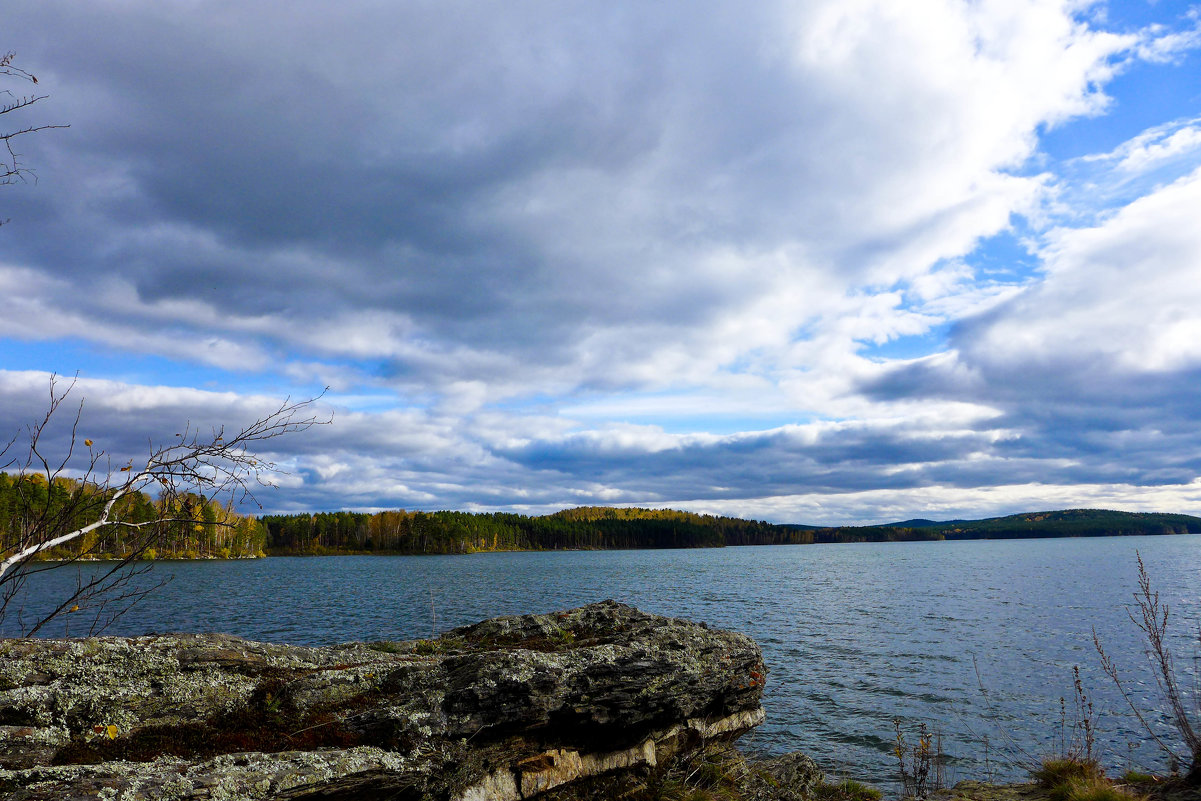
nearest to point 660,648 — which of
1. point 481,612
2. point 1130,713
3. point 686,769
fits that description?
point 686,769

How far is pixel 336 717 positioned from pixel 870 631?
36.6 m

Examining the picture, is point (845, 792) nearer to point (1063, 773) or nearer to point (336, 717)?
point (1063, 773)

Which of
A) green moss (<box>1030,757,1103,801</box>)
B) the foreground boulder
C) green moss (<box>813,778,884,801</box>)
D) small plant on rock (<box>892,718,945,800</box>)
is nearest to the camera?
the foreground boulder

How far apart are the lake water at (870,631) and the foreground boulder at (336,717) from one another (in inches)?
383

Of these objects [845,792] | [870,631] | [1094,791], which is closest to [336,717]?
[845,792]

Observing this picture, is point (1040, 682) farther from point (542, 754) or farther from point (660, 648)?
point (542, 754)

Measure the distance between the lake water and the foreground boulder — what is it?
9725 millimetres

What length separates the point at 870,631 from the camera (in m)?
37.4

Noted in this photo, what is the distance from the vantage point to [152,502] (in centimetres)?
664

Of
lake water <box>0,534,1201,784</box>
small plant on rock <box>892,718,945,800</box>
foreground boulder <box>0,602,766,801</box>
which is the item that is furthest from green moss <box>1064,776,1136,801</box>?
foreground boulder <box>0,602,766,801</box>

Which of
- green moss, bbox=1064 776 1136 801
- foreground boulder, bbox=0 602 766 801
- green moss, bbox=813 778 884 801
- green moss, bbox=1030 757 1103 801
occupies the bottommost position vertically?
green moss, bbox=813 778 884 801

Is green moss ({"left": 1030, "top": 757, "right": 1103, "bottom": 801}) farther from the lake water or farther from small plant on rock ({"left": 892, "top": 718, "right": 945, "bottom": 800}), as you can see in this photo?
the lake water

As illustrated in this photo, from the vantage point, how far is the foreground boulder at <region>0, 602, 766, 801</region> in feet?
21.5

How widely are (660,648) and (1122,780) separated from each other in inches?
409
